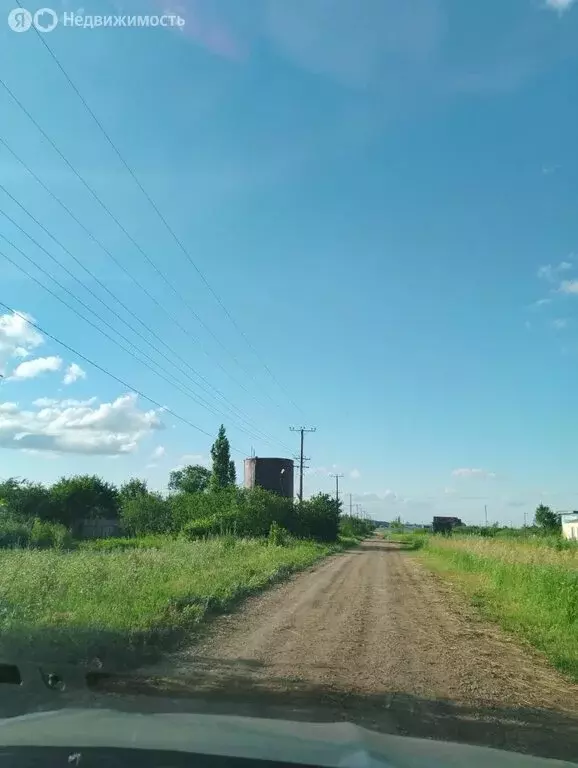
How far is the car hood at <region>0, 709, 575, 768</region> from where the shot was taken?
12.1 ft

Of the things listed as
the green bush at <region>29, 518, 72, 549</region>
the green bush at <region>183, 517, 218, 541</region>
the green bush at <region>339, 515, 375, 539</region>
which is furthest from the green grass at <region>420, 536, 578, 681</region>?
the green bush at <region>339, 515, 375, 539</region>

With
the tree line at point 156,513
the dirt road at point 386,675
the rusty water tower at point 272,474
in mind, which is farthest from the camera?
the rusty water tower at point 272,474

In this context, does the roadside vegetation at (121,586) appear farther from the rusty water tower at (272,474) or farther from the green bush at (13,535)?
the rusty water tower at (272,474)

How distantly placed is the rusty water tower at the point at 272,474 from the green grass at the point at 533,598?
4461cm

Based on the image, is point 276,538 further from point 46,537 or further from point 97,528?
point 97,528

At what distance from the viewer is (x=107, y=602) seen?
13.4 meters

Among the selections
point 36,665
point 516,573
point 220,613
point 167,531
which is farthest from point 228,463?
point 36,665

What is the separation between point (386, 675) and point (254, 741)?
6.12 m

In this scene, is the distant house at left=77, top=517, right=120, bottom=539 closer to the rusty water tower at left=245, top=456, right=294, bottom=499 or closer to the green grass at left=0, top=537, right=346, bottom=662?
the rusty water tower at left=245, top=456, right=294, bottom=499

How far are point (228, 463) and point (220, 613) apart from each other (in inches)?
3112

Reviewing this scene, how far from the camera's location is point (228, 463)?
93438 millimetres

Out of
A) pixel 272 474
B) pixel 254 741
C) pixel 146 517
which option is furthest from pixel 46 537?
pixel 254 741

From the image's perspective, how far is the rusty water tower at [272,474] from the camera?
2899 inches

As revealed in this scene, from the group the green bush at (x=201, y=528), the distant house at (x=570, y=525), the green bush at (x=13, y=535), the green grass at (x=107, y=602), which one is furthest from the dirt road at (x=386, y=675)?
the distant house at (x=570, y=525)
